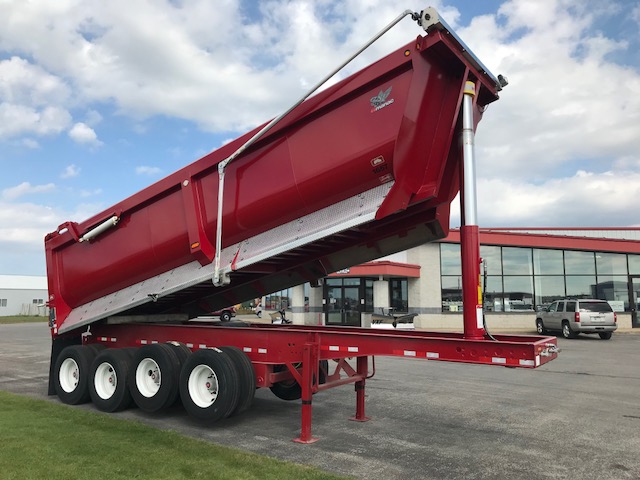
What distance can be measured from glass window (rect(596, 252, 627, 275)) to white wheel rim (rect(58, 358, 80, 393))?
26.4m

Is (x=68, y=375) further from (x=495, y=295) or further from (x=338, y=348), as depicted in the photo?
(x=495, y=295)

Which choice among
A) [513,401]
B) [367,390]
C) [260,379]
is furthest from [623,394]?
[260,379]

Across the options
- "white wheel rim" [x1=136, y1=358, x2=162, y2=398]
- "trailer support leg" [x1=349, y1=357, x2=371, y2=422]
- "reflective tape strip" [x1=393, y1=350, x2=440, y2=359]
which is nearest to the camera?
"reflective tape strip" [x1=393, y1=350, x2=440, y2=359]

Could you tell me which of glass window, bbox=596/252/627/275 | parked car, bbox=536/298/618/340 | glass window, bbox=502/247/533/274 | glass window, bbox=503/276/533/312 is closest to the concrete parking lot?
Answer: parked car, bbox=536/298/618/340

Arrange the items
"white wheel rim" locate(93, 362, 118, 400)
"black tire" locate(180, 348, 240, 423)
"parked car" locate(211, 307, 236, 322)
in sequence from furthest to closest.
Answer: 1. "parked car" locate(211, 307, 236, 322)
2. "white wheel rim" locate(93, 362, 118, 400)
3. "black tire" locate(180, 348, 240, 423)

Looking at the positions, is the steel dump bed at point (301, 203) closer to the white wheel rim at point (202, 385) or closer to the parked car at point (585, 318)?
the white wheel rim at point (202, 385)

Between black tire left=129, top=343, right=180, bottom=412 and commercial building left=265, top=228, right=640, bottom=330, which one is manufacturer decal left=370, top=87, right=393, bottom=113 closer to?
black tire left=129, top=343, right=180, bottom=412

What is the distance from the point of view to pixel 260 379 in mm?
6922

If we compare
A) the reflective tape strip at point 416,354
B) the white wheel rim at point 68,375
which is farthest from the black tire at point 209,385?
the white wheel rim at point 68,375

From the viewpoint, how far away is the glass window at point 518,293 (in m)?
27.3

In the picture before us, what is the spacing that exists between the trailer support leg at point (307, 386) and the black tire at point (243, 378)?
76 centimetres

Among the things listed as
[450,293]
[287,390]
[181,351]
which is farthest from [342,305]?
[181,351]

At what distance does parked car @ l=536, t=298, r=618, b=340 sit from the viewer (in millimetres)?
21375

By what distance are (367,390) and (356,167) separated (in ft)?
17.7
